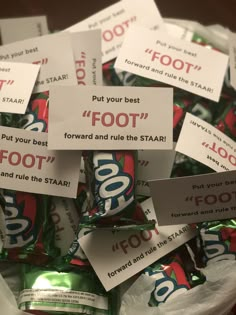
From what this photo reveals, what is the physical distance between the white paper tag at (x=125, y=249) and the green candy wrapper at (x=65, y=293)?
0.08 feet

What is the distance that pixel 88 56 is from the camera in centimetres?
81

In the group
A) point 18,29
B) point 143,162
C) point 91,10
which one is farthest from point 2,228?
point 91,10

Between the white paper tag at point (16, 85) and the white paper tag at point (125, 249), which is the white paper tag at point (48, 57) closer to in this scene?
the white paper tag at point (16, 85)

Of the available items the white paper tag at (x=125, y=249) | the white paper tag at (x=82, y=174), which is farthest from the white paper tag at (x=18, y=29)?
the white paper tag at (x=125, y=249)

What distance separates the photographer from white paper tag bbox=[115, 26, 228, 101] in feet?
2.59

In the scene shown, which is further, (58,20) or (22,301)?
(58,20)

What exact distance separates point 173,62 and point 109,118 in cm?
21

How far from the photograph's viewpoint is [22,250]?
71 cm

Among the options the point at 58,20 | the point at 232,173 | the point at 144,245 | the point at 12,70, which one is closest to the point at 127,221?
the point at 144,245

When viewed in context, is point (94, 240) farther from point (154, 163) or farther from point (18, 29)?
point (18, 29)

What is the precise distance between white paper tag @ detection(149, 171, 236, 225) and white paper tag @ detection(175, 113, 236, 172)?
3.0 inches

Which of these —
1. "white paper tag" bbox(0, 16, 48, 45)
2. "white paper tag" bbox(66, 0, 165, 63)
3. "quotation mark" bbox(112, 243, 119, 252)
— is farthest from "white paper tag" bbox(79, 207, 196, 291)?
"white paper tag" bbox(0, 16, 48, 45)

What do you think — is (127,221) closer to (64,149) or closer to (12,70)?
(64,149)

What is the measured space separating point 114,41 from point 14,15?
12.2 inches
